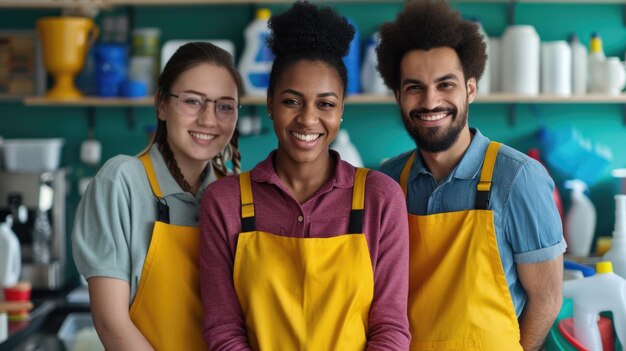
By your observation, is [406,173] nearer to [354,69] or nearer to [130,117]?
[354,69]

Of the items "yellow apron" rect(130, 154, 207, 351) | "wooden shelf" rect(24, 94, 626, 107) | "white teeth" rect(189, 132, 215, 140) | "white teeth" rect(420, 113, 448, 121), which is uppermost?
"white teeth" rect(420, 113, 448, 121)

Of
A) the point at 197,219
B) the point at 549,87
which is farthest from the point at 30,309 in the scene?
the point at 549,87

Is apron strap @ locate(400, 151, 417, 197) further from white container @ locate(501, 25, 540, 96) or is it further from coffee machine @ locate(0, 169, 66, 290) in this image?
coffee machine @ locate(0, 169, 66, 290)

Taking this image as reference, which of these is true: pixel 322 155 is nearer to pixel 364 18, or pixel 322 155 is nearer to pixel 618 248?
pixel 618 248

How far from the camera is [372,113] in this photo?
3.53 metres

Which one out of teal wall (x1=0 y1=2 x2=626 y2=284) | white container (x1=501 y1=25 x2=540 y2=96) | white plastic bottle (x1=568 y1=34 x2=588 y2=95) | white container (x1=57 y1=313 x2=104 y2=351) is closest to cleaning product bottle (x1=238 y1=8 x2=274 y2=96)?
teal wall (x1=0 y1=2 x2=626 y2=284)

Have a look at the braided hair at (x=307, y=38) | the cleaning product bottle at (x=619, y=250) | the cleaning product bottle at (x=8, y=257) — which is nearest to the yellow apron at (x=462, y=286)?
the braided hair at (x=307, y=38)

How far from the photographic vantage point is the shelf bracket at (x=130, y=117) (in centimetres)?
354

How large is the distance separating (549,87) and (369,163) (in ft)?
2.66

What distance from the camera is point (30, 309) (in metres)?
2.86

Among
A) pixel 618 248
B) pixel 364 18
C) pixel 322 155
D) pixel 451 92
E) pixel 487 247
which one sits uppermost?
pixel 364 18

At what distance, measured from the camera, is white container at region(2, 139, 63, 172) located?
130 inches

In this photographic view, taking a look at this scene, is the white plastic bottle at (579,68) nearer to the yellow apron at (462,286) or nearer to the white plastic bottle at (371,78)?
the white plastic bottle at (371,78)

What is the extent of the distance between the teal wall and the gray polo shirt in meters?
1.95
